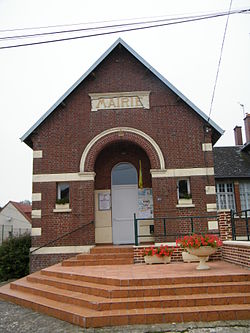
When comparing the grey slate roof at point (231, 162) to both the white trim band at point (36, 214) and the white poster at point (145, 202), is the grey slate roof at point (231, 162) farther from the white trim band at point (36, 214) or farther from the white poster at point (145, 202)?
the white trim band at point (36, 214)

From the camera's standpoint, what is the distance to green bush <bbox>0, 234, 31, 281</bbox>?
42.1ft

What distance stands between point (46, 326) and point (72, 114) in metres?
8.93

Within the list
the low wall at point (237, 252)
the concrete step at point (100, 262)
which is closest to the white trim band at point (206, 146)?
the low wall at point (237, 252)

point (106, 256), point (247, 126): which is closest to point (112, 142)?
point (106, 256)

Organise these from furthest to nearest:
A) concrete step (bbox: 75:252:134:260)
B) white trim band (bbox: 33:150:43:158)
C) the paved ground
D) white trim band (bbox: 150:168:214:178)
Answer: white trim band (bbox: 33:150:43:158) → white trim band (bbox: 150:168:214:178) → concrete step (bbox: 75:252:134:260) → the paved ground

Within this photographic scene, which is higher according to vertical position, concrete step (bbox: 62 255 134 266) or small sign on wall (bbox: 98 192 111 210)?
small sign on wall (bbox: 98 192 111 210)

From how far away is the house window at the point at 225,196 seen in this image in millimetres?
17031

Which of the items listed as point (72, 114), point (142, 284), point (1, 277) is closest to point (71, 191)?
point (72, 114)

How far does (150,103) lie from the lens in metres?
13.3

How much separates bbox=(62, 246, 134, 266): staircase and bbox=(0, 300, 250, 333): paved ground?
3606 mm

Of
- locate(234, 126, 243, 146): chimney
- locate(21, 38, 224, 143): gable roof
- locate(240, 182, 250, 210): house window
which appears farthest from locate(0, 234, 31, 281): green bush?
locate(234, 126, 243, 146): chimney

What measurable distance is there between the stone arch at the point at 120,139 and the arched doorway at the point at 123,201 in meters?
1.52

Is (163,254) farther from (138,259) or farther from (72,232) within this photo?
(72,232)

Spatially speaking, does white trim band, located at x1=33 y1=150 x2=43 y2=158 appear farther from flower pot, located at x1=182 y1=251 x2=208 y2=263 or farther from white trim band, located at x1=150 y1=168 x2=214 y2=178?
flower pot, located at x1=182 y1=251 x2=208 y2=263
